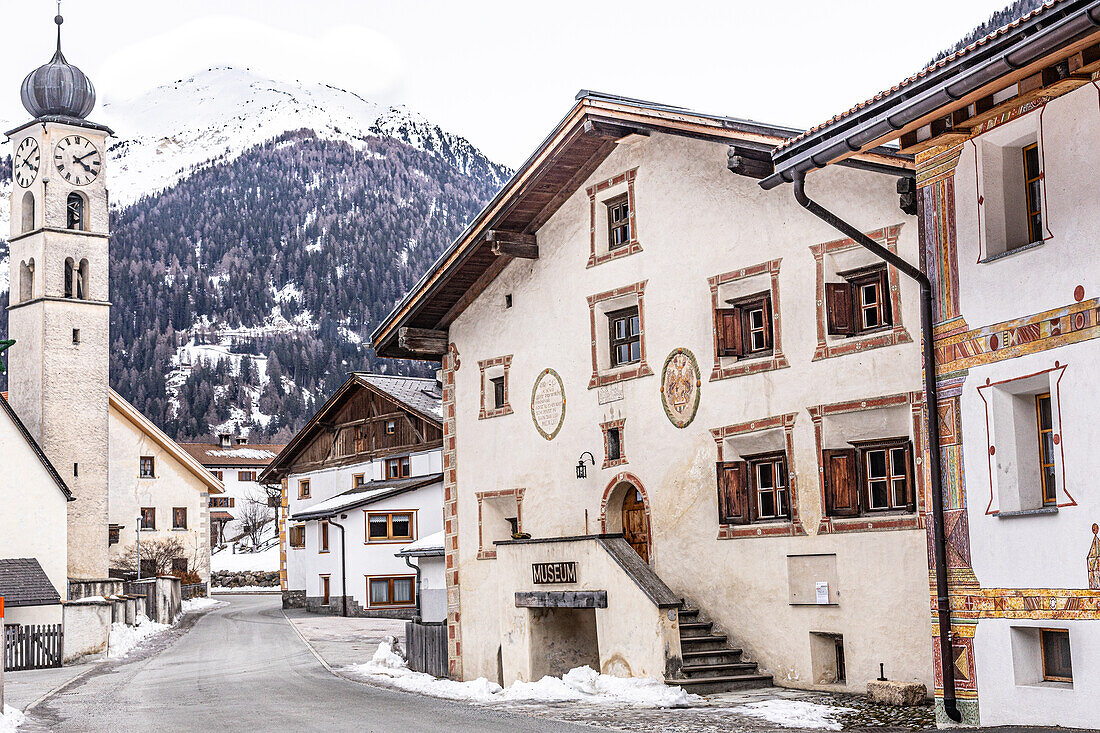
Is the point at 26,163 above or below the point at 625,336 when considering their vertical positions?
above

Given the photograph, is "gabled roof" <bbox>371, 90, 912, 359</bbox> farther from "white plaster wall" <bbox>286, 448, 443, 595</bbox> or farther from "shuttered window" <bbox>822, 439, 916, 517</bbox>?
"white plaster wall" <bbox>286, 448, 443, 595</bbox>

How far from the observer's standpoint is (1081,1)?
37.0 ft

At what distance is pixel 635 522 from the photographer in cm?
2311

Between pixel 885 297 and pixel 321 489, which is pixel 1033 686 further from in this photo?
pixel 321 489

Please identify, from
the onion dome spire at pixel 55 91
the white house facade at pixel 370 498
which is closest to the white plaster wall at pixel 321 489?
the white house facade at pixel 370 498

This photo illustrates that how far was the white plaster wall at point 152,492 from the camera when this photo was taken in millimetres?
60000

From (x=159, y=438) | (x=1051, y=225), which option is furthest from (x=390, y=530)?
(x=1051, y=225)

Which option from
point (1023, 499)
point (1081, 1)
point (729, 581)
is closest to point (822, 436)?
point (729, 581)

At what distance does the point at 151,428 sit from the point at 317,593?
48.3 ft

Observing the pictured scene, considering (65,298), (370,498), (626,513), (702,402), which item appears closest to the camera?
(702,402)

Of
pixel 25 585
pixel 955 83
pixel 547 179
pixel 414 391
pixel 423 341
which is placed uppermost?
pixel 547 179

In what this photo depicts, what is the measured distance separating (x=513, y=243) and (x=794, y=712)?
11.4m

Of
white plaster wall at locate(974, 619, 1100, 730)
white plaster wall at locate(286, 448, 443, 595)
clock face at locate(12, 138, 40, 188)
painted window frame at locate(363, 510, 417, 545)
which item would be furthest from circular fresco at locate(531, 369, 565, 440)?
clock face at locate(12, 138, 40, 188)

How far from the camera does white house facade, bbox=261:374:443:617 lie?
47.3 meters
